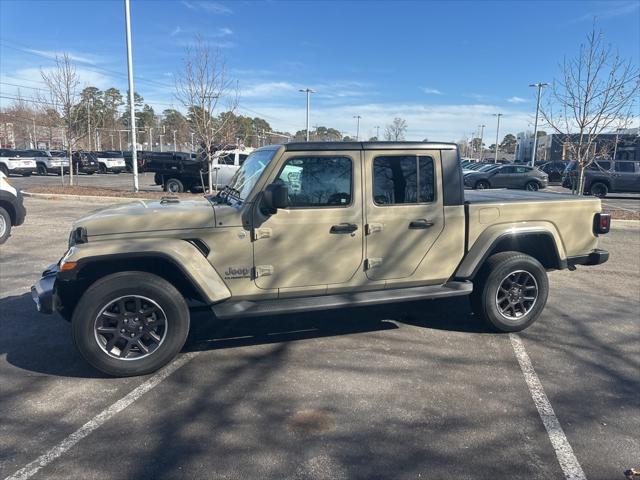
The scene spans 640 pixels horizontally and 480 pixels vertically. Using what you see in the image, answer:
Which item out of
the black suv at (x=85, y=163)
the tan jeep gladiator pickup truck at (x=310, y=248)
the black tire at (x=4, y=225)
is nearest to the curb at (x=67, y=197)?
the black tire at (x=4, y=225)

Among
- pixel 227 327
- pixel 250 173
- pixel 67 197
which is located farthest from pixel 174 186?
pixel 250 173

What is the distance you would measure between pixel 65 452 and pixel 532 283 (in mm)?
4364

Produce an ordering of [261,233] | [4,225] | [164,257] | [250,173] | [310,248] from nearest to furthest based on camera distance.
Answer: [164,257] < [261,233] < [310,248] < [250,173] < [4,225]

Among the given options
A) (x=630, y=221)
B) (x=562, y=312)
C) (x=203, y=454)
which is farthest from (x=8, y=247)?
(x=630, y=221)

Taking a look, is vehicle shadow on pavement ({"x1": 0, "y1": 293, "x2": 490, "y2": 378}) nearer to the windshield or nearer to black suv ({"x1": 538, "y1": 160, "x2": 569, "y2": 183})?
the windshield

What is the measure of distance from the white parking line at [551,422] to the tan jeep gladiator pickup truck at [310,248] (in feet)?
2.23

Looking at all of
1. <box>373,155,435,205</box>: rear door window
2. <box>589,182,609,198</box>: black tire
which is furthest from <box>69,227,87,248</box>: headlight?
<box>589,182,609,198</box>: black tire

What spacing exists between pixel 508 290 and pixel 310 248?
2.17 metres

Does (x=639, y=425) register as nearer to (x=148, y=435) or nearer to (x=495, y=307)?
(x=495, y=307)

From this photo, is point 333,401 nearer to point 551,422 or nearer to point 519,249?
point 551,422

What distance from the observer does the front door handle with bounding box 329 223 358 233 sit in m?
4.16

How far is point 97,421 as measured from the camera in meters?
3.18

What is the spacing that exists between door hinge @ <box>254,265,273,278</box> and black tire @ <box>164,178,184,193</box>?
15.8m

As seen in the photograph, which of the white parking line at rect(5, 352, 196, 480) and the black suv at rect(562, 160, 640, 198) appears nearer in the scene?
the white parking line at rect(5, 352, 196, 480)
